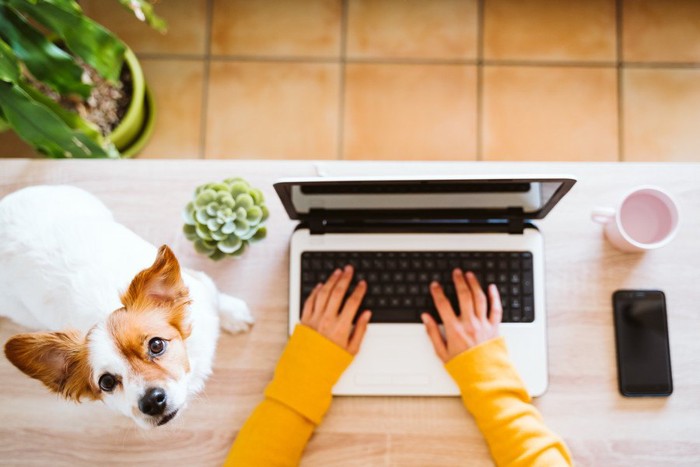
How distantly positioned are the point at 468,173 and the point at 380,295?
242mm

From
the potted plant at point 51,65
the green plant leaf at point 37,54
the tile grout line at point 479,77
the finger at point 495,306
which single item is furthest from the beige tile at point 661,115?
the green plant leaf at point 37,54

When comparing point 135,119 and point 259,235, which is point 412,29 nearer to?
point 135,119

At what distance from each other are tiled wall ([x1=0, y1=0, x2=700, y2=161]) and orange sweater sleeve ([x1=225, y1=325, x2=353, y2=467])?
76 cm

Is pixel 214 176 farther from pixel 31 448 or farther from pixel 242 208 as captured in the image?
pixel 31 448

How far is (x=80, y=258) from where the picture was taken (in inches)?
32.2

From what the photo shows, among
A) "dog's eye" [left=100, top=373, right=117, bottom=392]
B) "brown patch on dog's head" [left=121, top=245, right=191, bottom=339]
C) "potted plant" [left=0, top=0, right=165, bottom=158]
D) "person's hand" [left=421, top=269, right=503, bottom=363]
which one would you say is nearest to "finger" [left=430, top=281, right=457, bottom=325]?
"person's hand" [left=421, top=269, right=503, bottom=363]

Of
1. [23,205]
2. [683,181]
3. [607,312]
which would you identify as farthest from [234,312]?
[683,181]

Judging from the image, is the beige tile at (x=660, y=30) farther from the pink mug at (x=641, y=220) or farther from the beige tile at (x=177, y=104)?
the beige tile at (x=177, y=104)

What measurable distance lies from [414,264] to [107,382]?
0.47 m

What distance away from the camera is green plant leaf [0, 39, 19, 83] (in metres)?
0.89

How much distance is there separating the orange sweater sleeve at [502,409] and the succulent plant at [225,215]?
0.37 meters

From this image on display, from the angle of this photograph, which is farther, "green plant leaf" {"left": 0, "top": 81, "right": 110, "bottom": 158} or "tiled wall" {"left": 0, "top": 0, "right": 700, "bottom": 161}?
"tiled wall" {"left": 0, "top": 0, "right": 700, "bottom": 161}

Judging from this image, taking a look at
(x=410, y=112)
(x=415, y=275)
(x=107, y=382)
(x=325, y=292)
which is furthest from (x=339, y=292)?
(x=410, y=112)

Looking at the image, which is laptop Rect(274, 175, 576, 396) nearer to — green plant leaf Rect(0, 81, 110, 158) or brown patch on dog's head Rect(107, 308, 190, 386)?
brown patch on dog's head Rect(107, 308, 190, 386)
